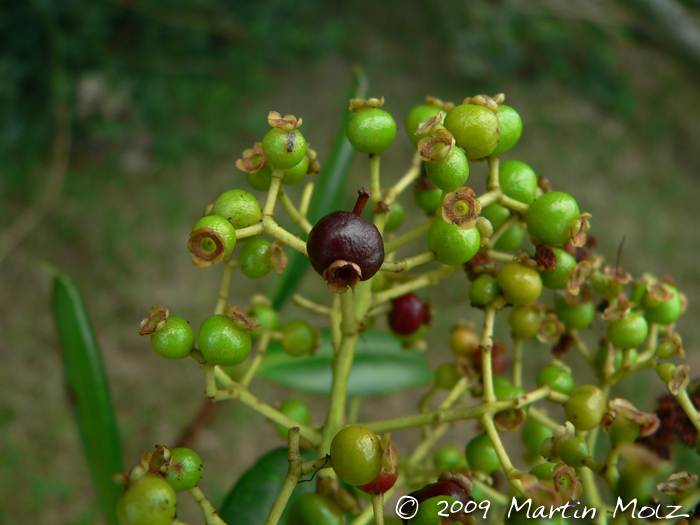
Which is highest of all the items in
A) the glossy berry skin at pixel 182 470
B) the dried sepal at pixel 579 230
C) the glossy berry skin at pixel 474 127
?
the glossy berry skin at pixel 474 127

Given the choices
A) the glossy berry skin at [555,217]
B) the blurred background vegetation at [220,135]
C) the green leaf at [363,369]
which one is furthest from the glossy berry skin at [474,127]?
the blurred background vegetation at [220,135]

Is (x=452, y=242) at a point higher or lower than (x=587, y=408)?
higher

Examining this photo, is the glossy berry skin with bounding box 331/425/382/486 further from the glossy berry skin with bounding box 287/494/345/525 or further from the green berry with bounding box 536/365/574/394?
the green berry with bounding box 536/365/574/394

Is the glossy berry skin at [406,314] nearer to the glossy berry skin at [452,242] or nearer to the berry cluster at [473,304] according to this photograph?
the berry cluster at [473,304]

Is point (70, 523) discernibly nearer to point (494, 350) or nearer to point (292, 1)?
point (494, 350)

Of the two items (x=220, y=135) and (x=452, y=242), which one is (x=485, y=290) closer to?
(x=452, y=242)

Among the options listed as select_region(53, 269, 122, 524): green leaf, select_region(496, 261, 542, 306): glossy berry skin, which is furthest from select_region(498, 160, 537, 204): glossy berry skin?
select_region(53, 269, 122, 524): green leaf

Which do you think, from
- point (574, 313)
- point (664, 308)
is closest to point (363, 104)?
point (574, 313)
